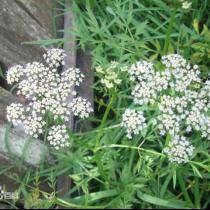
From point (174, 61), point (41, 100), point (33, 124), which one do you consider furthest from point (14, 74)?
point (174, 61)

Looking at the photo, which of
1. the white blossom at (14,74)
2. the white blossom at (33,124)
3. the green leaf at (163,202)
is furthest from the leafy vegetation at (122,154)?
the white blossom at (14,74)

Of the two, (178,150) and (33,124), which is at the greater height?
(33,124)

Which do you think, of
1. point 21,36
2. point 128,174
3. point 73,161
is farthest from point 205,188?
point 21,36

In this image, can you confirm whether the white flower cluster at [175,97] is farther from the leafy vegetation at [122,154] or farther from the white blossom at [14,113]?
the white blossom at [14,113]

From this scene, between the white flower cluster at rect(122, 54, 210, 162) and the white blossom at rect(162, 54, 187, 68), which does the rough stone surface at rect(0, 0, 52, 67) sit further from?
the white blossom at rect(162, 54, 187, 68)

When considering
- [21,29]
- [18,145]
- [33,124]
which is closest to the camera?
[33,124]

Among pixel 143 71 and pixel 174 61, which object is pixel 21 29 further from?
pixel 174 61

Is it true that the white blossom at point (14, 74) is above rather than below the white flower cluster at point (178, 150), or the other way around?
above
